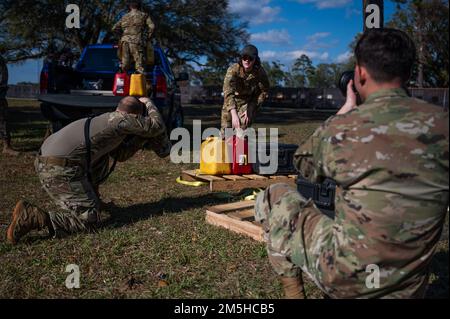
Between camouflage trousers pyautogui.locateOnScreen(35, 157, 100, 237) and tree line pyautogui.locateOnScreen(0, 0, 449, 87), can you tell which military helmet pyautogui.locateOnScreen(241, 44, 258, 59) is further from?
tree line pyautogui.locateOnScreen(0, 0, 449, 87)

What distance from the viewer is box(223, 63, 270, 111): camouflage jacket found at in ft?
21.7

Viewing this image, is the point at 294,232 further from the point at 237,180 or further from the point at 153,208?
the point at 237,180

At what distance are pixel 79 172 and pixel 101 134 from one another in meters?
0.40

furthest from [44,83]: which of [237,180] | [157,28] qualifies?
[157,28]

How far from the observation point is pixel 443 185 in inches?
74.0

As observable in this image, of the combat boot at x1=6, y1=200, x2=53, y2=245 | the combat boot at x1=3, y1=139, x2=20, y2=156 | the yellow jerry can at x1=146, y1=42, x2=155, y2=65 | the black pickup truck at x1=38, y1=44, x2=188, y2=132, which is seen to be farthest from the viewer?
the yellow jerry can at x1=146, y1=42, x2=155, y2=65

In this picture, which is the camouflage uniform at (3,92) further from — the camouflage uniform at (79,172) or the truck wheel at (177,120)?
the camouflage uniform at (79,172)

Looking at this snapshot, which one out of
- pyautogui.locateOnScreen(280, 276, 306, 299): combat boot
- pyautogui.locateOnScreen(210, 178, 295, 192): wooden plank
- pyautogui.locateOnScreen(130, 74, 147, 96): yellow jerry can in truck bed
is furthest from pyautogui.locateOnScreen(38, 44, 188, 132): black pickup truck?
pyautogui.locateOnScreen(280, 276, 306, 299): combat boot

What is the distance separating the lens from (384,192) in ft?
6.14

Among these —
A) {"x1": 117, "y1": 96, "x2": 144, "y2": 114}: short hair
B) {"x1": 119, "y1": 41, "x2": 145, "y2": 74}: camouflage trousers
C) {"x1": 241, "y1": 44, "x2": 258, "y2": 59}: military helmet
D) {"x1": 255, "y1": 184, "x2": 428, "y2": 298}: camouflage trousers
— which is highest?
{"x1": 119, "y1": 41, "x2": 145, "y2": 74}: camouflage trousers

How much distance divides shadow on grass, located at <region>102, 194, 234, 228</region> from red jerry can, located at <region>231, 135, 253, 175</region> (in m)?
0.60

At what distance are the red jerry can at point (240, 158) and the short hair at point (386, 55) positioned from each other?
394 centimetres
